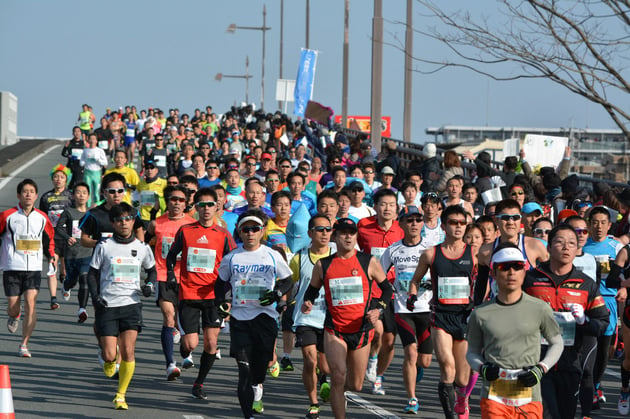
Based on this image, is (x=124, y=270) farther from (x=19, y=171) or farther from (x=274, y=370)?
(x=19, y=171)

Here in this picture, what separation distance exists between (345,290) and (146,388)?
9.97ft

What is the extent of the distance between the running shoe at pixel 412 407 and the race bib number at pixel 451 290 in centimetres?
115

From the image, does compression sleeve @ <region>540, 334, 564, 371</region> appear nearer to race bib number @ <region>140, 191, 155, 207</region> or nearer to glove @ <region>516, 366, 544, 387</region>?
glove @ <region>516, 366, 544, 387</region>

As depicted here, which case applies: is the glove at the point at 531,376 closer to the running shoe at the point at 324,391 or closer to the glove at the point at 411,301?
the glove at the point at 411,301

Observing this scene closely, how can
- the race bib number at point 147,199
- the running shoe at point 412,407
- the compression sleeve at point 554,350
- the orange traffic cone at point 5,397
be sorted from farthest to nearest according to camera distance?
the race bib number at point 147,199 < the running shoe at point 412,407 < the orange traffic cone at point 5,397 < the compression sleeve at point 554,350

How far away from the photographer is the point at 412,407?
10.9 metres

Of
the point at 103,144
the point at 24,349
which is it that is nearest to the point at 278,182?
the point at 24,349

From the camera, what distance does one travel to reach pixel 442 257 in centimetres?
1045

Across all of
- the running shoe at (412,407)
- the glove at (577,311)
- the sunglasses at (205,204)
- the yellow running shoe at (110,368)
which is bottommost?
the running shoe at (412,407)

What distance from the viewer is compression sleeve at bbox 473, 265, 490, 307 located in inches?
399

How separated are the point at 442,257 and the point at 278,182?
737 centimetres

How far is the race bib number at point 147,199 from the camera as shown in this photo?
17781 millimetres

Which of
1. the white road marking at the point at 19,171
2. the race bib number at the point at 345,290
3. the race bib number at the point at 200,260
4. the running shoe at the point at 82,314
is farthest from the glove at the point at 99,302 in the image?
the white road marking at the point at 19,171

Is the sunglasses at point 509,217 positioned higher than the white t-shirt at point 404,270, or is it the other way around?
the sunglasses at point 509,217
